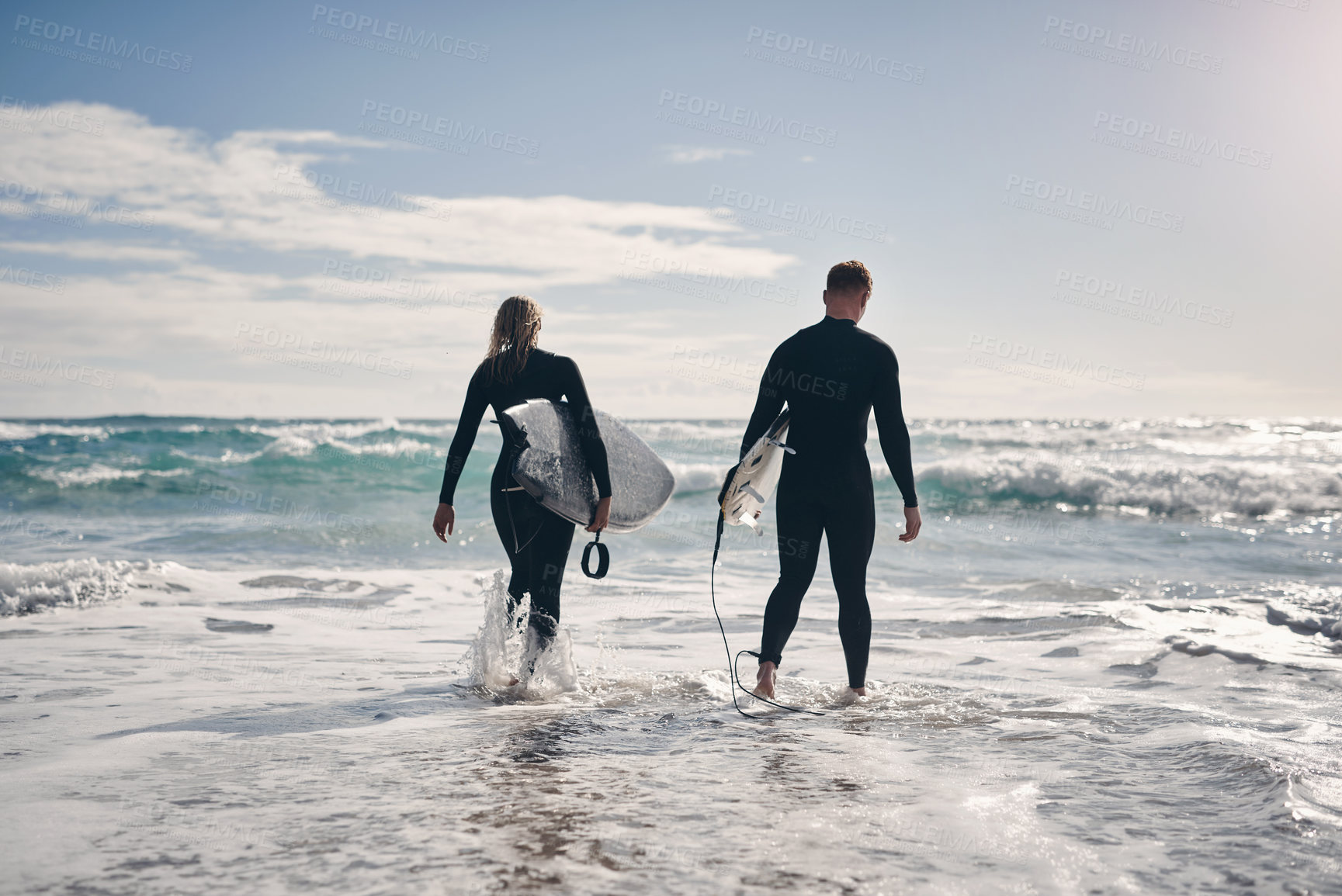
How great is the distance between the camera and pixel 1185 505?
16141 millimetres

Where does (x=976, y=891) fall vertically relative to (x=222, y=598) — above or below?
above

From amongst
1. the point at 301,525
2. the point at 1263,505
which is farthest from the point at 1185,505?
the point at 301,525

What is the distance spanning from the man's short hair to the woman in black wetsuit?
4.29 feet

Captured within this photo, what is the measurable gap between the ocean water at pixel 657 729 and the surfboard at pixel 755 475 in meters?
0.92

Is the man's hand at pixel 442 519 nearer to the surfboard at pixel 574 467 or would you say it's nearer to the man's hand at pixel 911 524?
the surfboard at pixel 574 467

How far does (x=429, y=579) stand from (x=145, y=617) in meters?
2.67

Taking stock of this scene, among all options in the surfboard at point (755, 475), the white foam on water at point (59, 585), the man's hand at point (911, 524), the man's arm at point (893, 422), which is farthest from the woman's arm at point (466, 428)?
the white foam on water at point (59, 585)

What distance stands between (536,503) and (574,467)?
25 centimetres

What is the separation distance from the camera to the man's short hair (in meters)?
4.13

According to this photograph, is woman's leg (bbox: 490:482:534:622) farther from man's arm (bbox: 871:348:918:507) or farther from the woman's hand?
man's arm (bbox: 871:348:918:507)

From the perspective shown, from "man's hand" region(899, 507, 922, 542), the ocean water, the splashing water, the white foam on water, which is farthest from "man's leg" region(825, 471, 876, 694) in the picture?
the white foam on water

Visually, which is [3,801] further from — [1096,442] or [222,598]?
[1096,442]

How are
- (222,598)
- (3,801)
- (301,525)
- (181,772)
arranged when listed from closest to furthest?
(3,801) < (181,772) < (222,598) < (301,525)

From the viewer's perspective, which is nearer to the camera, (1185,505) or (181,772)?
(181,772)
